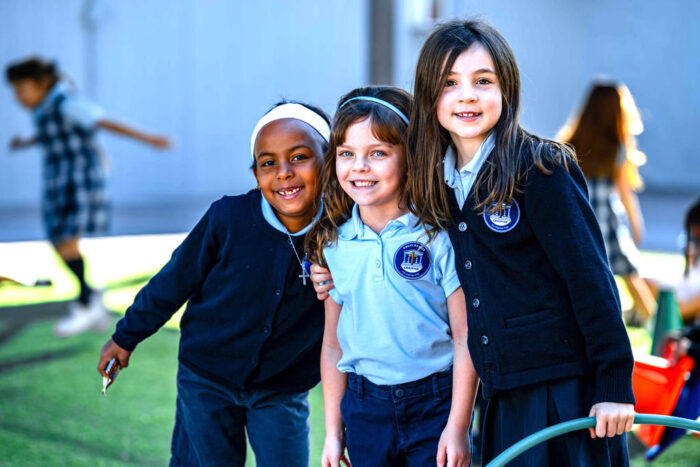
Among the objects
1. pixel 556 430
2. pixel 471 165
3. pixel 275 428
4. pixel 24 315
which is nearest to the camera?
pixel 556 430

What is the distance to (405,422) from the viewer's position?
201cm

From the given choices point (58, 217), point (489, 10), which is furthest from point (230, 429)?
point (489, 10)

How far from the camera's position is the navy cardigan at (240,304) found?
229 centimetres

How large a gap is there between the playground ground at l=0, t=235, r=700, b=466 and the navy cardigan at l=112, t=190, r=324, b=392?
419 mm

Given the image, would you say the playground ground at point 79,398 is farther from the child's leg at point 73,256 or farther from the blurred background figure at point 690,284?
the blurred background figure at point 690,284

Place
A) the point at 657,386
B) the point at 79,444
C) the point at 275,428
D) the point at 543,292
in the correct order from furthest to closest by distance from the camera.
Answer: the point at 79,444
the point at 657,386
the point at 275,428
the point at 543,292

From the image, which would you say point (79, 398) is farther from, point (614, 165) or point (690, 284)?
point (614, 165)

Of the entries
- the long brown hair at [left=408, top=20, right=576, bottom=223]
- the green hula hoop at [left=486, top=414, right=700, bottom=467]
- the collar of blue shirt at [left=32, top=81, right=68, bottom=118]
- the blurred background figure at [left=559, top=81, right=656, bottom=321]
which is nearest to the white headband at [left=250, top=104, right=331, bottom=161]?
the long brown hair at [left=408, top=20, right=576, bottom=223]

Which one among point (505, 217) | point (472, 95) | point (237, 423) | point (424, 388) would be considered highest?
point (472, 95)

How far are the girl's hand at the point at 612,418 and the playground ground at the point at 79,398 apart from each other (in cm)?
159

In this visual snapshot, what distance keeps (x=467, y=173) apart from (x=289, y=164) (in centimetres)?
54

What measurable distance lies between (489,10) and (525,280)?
14700mm

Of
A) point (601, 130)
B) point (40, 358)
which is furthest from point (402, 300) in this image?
point (601, 130)

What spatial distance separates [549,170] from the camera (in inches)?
70.8
